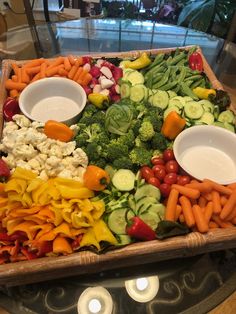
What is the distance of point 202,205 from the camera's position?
1.12 m

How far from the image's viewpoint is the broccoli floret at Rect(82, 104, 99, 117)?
143 cm

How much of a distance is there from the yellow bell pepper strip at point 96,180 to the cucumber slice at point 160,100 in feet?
1.75

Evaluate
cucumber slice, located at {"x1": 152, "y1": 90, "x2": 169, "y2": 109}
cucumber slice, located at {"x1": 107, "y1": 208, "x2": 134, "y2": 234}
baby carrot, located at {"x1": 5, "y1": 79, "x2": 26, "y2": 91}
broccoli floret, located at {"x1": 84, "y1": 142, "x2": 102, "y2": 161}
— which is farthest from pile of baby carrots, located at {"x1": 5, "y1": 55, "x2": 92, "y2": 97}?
cucumber slice, located at {"x1": 107, "y1": 208, "x2": 134, "y2": 234}

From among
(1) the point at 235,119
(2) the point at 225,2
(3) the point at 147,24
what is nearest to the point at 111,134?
(1) the point at 235,119

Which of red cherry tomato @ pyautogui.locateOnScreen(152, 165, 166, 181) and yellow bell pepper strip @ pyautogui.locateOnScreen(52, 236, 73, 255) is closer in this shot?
yellow bell pepper strip @ pyautogui.locateOnScreen(52, 236, 73, 255)

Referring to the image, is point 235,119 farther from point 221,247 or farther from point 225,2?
point 225,2

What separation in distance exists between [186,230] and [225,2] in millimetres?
1973

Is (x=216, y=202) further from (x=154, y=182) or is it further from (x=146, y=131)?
(x=146, y=131)

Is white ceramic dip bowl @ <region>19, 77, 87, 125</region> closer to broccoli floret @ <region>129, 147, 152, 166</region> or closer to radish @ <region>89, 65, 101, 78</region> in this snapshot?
radish @ <region>89, 65, 101, 78</region>

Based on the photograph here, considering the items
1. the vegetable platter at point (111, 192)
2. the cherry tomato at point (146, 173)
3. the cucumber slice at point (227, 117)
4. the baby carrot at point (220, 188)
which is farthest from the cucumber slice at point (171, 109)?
the baby carrot at point (220, 188)

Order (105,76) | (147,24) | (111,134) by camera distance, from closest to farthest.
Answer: (111,134), (105,76), (147,24)

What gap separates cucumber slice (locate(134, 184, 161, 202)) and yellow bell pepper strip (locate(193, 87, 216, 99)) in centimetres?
64

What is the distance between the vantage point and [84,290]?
3.71ft

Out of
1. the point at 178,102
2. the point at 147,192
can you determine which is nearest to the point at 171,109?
the point at 178,102
